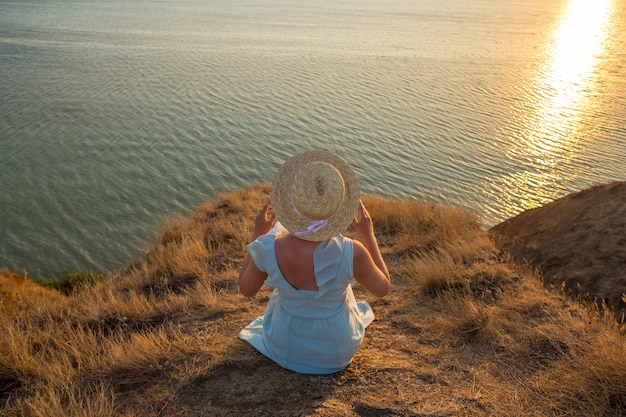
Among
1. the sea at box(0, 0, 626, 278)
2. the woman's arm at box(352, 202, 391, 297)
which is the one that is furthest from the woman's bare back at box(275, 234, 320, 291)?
the sea at box(0, 0, 626, 278)

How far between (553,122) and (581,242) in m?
11.7

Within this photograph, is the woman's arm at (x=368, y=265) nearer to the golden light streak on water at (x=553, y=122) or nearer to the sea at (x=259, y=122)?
the sea at (x=259, y=122)

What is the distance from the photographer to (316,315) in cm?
352

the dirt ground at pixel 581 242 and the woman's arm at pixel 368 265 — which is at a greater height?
the woman's arm at pixel 368 265

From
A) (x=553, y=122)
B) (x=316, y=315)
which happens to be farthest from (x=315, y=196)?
(x=553, y=122)

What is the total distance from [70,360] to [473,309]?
3.30 meters

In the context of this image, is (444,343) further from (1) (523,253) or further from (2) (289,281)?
(1) (523,253)

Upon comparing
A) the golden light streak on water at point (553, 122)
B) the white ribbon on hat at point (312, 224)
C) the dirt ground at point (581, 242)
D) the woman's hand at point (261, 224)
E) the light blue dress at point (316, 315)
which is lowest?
the golden light streak on water at point (553, 122)

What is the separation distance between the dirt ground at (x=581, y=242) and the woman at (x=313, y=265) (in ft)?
9.03

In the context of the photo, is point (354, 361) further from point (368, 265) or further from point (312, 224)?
point (312, 224)

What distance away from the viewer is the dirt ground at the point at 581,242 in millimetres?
5434

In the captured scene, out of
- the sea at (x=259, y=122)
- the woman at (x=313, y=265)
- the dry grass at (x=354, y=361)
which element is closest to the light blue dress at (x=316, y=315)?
the woman at (x=313, y=265)

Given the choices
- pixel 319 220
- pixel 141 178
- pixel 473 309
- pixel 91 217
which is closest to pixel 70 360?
pixel 319 220

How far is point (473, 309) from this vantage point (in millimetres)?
4488
